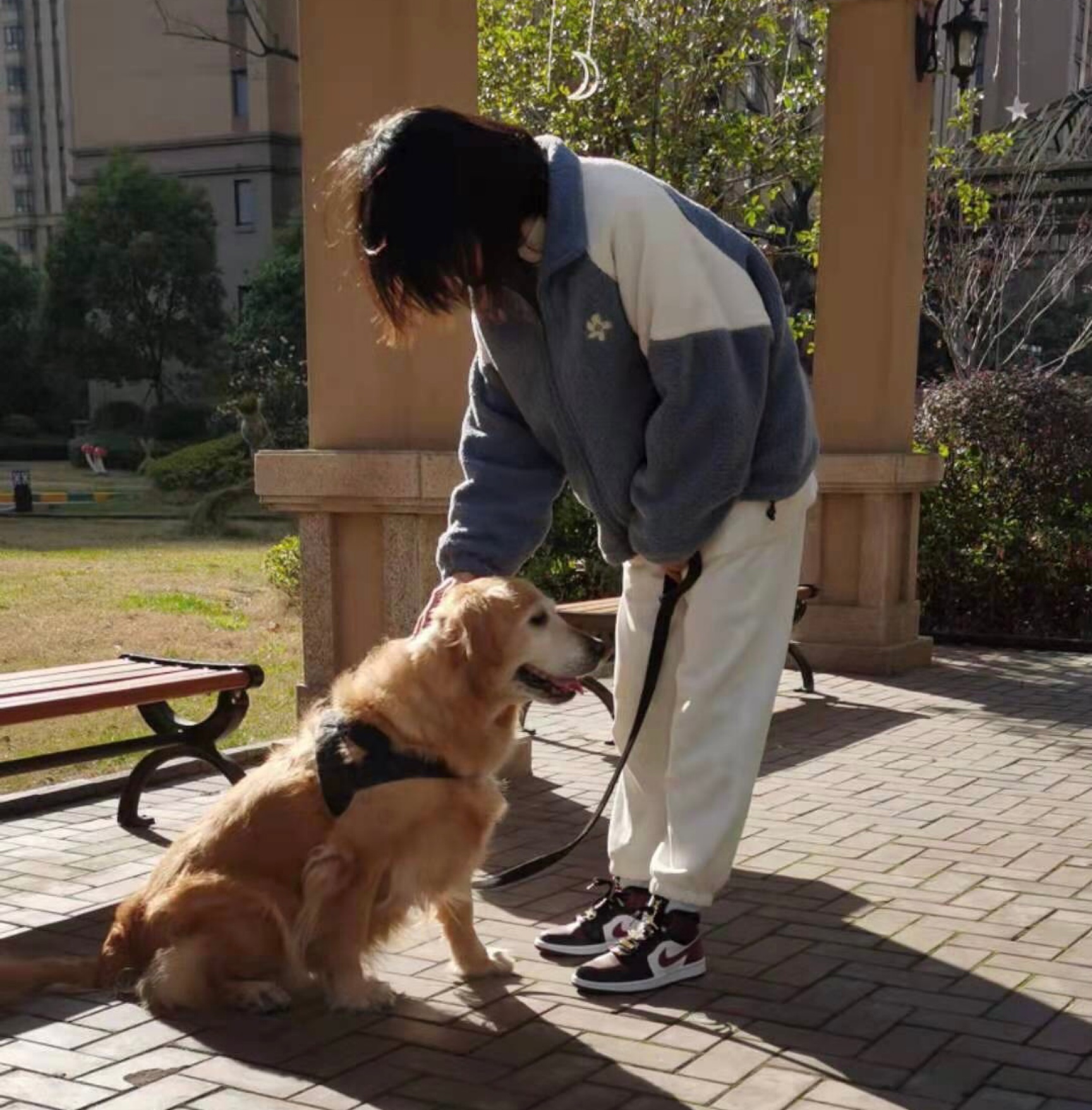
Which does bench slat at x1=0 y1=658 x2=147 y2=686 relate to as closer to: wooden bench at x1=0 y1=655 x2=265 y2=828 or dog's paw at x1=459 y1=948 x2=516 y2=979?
wooden bench at x1=0 y1=655 x2=265 y2=828

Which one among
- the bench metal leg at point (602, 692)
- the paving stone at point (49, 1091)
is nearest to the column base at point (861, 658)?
the bench metal leg at point (602, 692)

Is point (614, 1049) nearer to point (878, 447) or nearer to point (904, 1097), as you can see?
point (904, 1097)

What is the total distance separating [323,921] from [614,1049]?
2.53 feet

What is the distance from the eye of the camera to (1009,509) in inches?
437

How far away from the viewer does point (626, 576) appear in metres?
3.87

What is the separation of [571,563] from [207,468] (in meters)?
14.7

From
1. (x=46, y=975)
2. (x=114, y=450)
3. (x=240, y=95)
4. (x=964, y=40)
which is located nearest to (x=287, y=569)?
(x=964, y=40)

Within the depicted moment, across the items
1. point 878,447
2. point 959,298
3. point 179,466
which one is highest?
point 959,298

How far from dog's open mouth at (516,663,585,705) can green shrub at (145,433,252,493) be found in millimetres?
20288

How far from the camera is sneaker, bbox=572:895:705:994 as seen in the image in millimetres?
3637

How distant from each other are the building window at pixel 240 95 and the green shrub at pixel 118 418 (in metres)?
14.9

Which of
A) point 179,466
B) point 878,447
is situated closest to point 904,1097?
point 878,447

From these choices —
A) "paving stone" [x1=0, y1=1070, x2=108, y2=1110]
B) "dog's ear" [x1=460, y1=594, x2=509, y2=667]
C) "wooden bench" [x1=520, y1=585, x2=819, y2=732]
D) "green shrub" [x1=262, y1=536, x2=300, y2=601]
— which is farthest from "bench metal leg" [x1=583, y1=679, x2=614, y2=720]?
"green shrub" [x1=262, y1=536, x2=300, y2=601]

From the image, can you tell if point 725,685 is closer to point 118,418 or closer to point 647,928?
point 647,928
